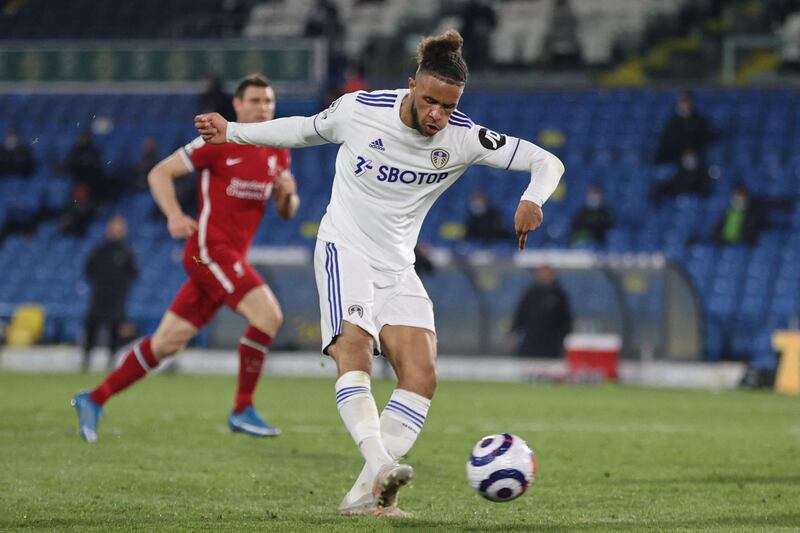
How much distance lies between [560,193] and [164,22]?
1018 centimetres

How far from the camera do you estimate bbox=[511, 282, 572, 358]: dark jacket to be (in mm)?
19578

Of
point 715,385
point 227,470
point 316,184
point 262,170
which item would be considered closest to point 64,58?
point 316,184

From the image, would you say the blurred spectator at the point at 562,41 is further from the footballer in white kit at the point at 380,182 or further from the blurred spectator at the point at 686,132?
the footballer in white kit at the point at 380,182

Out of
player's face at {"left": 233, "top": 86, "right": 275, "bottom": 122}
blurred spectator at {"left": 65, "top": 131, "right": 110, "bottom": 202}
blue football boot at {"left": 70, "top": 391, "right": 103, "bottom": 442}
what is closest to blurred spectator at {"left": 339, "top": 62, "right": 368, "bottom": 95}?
A: blurred spectator at {"left": 65, "top": 131, "right": 110, "bottom": 202}

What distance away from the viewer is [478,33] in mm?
27016

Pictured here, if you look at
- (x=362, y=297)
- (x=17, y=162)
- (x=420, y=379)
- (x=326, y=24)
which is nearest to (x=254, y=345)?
(x=362, y=297)

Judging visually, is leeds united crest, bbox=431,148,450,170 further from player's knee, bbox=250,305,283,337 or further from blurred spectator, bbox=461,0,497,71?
blurred spectator, bbox=461,0,497,71

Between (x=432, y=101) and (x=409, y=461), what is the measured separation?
125 inches

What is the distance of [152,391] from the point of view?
15.8 m

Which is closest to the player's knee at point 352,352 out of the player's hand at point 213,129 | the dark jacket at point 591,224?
the player's hand at point 213,129

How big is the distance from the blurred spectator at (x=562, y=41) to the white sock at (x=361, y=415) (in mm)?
20599

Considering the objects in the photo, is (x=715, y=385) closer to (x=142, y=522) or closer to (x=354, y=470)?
(x=354, y=470)

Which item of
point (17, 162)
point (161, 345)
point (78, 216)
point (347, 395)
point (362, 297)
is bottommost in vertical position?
point (78, 216)

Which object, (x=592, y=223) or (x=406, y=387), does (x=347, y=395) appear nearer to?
(x=406, y=387)
